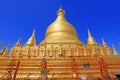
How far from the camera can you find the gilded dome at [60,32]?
97.0ft

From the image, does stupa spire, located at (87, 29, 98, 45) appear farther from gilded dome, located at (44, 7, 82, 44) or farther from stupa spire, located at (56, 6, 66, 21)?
stupa spire, located at (56, 6, 66, 21)

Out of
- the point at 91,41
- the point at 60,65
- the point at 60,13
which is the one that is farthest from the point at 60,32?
the point at 60,65

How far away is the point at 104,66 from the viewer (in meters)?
18.7

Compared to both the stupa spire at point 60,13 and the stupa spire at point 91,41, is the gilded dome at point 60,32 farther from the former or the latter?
the stupa spire at point 91,41

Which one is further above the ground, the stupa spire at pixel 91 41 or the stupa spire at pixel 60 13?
the stupa spire at pixel 60 13

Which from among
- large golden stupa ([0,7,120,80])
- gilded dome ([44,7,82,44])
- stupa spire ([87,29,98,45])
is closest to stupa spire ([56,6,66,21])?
Answer: gilded dome ([44,7,82,44])

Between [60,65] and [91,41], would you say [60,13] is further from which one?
[60,65]

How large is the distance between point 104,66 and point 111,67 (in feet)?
5.69

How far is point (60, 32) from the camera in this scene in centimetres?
3184

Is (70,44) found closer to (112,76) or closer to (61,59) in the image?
(61,59)

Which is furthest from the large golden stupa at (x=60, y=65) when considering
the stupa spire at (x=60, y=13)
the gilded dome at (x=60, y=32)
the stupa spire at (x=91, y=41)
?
the stupa spire at (x=60, y=13)

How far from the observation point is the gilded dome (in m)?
29.6

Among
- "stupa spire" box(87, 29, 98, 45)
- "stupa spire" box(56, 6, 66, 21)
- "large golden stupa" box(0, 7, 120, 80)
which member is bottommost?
"large golden stupa" box(0, 7, 120, 80)

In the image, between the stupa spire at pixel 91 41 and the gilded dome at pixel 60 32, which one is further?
the stupa spire at pixel 91 41
